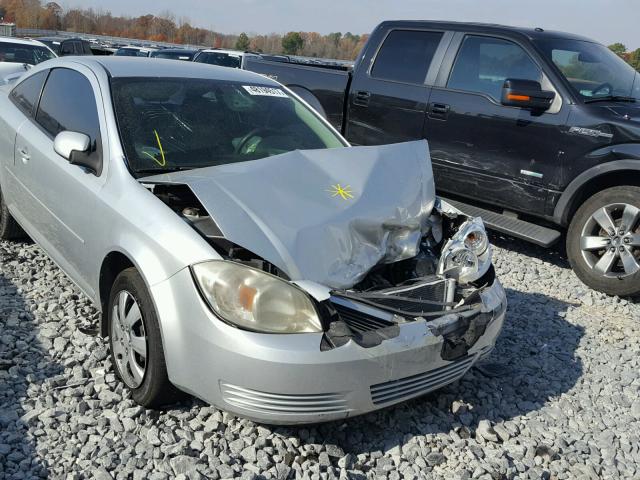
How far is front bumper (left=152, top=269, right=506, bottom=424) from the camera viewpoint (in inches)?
97.3

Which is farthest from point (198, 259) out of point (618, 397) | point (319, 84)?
point (319, 84)

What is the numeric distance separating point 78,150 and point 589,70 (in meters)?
4.57

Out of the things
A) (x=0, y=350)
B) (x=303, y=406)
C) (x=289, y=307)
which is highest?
(x=289, y=307)

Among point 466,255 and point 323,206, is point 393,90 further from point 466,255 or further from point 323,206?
point 323,206

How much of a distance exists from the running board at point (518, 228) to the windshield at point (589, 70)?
3.88 feet

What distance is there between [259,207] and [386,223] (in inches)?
27.3

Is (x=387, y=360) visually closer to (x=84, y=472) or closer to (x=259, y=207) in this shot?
(x=259, y=207)

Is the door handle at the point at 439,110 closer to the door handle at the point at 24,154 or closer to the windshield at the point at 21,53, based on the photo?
the door handle at the point at 24,154

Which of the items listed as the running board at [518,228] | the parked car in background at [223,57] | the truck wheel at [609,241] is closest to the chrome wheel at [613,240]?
the truck wheel at [609,241]

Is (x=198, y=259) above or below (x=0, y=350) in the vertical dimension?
above

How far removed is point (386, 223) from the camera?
10.5 ft

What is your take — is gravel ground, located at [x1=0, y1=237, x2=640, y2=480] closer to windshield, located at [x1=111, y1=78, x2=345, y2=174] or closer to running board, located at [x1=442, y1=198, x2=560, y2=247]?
windshield, located at [x1=111, y1=78, x2=345, y2=174]

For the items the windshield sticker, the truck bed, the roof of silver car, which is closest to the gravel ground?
the roof of silver car

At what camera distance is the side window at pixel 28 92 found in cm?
436
